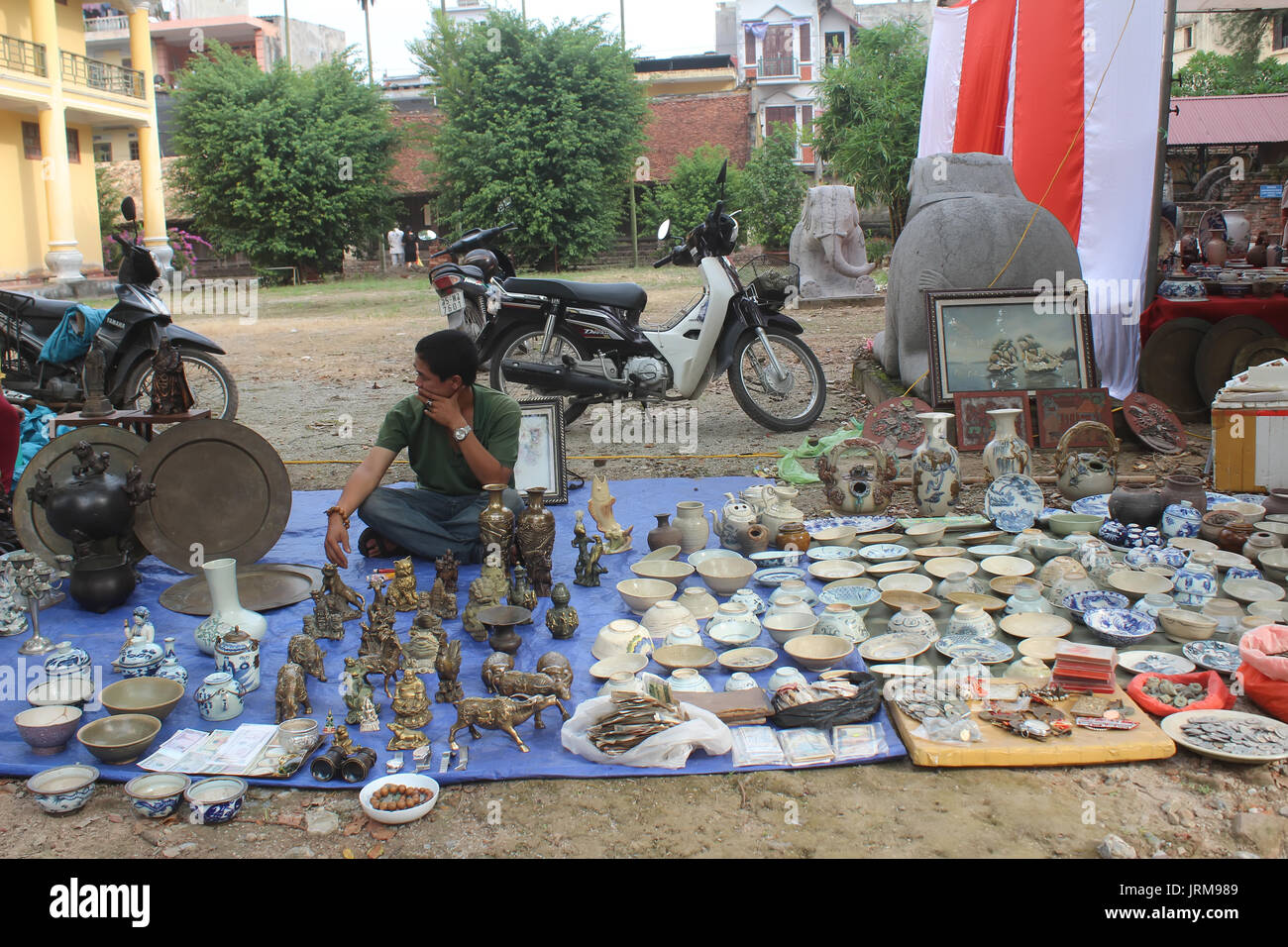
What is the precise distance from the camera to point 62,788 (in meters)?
2.34

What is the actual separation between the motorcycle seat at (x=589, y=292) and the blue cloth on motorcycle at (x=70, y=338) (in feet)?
8.17

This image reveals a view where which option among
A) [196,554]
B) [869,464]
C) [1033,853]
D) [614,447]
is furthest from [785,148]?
[1033,853]

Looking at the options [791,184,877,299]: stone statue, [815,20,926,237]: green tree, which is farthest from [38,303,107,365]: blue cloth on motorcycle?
[815,20,926,237]: green tree

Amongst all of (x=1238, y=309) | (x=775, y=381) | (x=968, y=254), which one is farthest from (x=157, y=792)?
(x=1238, y=309)

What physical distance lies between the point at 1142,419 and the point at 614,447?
3.04 m

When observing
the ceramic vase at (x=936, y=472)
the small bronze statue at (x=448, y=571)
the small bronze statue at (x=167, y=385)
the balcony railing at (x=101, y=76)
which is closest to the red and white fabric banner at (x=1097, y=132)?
the ceramic vase at (x=936, y=472)

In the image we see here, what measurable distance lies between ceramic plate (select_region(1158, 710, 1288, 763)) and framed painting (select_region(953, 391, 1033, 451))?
2.94 meters

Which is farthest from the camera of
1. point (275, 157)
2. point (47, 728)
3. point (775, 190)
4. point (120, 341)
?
point (275, 157)

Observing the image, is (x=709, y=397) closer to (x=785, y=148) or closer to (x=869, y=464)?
(x=869, y=464)

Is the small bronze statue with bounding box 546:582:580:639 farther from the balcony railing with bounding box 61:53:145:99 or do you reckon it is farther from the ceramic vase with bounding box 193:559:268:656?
the balcony railing with bounding box 61:53:145:99

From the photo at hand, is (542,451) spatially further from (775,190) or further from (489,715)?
(775,190)

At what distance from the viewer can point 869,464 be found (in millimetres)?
4520

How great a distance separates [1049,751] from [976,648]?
0.57 meters

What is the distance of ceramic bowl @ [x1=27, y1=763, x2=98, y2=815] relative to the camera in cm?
233
